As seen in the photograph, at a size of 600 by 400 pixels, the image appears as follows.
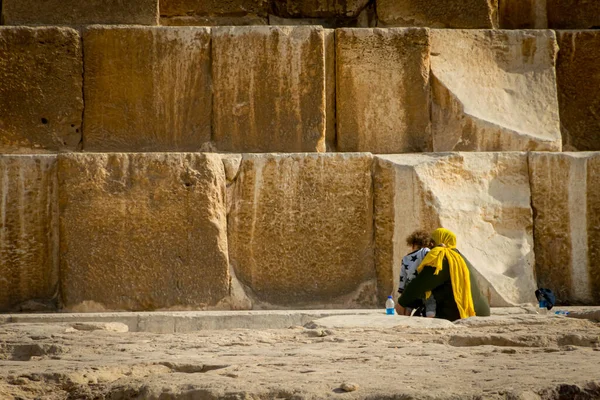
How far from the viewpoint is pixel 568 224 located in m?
8.07

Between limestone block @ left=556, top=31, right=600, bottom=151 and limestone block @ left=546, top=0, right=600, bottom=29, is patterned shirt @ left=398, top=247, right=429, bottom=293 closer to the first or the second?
limestone block @ left=556, top=31, right=600, bottom=151

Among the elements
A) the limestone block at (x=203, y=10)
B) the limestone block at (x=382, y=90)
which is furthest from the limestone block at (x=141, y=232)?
the limestone block at (x=203, y=10)

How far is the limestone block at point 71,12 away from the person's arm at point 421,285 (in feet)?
11.4

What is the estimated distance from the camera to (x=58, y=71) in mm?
8203

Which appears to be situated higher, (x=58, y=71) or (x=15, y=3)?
(x=15, y=3)

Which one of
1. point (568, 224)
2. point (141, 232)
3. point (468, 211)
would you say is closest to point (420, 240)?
point (468, 211)

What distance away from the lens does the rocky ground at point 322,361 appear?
12.5 ft

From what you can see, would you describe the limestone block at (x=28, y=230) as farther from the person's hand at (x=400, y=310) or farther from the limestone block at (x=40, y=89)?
the person's hand at (x=400, y=310)

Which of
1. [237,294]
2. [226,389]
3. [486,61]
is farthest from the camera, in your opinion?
[486,61]

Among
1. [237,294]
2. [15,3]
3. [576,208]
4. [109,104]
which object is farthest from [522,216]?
[15,3]

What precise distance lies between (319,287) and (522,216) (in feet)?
5.45

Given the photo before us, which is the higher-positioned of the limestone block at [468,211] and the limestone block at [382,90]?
the limestone block at [382,90]

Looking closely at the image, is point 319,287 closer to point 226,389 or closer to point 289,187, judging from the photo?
point 289,187

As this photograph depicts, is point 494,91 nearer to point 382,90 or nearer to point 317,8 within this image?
point 382,90
